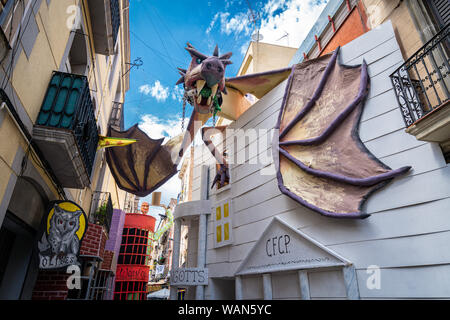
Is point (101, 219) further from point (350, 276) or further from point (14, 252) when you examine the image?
point (350, 276)

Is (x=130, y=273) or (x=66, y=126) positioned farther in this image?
(x=130, y=273)

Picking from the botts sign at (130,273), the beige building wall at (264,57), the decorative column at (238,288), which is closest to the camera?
the decorative column at (238,288)

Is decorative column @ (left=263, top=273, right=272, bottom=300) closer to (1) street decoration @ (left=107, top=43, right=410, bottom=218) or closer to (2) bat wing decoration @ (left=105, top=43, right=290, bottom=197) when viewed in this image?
(1) street decoration @ (left=107, top=43, right=410, bottom=218)

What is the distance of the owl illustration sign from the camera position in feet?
15.6

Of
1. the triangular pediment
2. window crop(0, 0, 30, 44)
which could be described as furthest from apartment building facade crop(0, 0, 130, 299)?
the triangular pediment

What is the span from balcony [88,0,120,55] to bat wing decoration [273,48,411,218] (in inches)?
195

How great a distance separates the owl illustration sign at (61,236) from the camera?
4750mm

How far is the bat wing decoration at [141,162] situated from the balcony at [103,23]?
7.86 ft

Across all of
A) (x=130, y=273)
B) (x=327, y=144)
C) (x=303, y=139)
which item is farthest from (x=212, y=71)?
(x=130, y=273)

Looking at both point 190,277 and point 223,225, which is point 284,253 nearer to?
point 223,225

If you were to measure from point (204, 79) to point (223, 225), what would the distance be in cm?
441

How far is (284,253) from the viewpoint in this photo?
19.8 feet

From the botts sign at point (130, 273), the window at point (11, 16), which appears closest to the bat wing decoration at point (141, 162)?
the window at point (11, 16)

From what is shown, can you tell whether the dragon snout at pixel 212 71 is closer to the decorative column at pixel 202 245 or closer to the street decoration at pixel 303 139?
the street decoration at pixel 303 139
